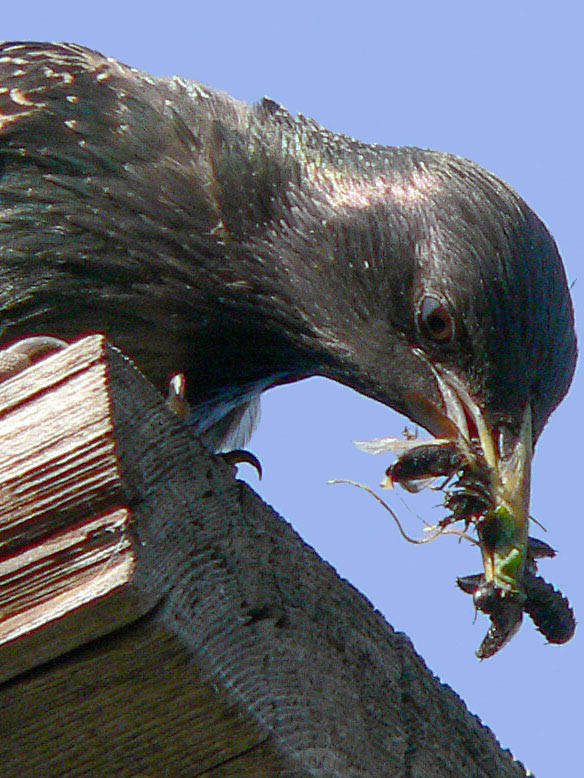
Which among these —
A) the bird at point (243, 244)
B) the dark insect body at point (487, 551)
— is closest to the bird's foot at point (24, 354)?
the dark insect body at point (487, 551)

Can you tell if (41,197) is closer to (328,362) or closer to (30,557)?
(328,362)

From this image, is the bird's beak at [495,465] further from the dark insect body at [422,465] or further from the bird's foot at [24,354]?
the bird's foot at [24,354]

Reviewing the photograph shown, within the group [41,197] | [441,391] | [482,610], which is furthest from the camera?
[41,197]

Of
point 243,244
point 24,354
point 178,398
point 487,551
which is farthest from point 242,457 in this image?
point 243,244

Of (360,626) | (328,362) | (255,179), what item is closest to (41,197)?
(255,179)

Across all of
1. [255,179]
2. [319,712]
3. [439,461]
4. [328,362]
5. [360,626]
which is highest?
[255,179]

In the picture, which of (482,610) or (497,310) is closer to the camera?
(482,610)

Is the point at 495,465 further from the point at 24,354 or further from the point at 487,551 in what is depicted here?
the point at 24,354
